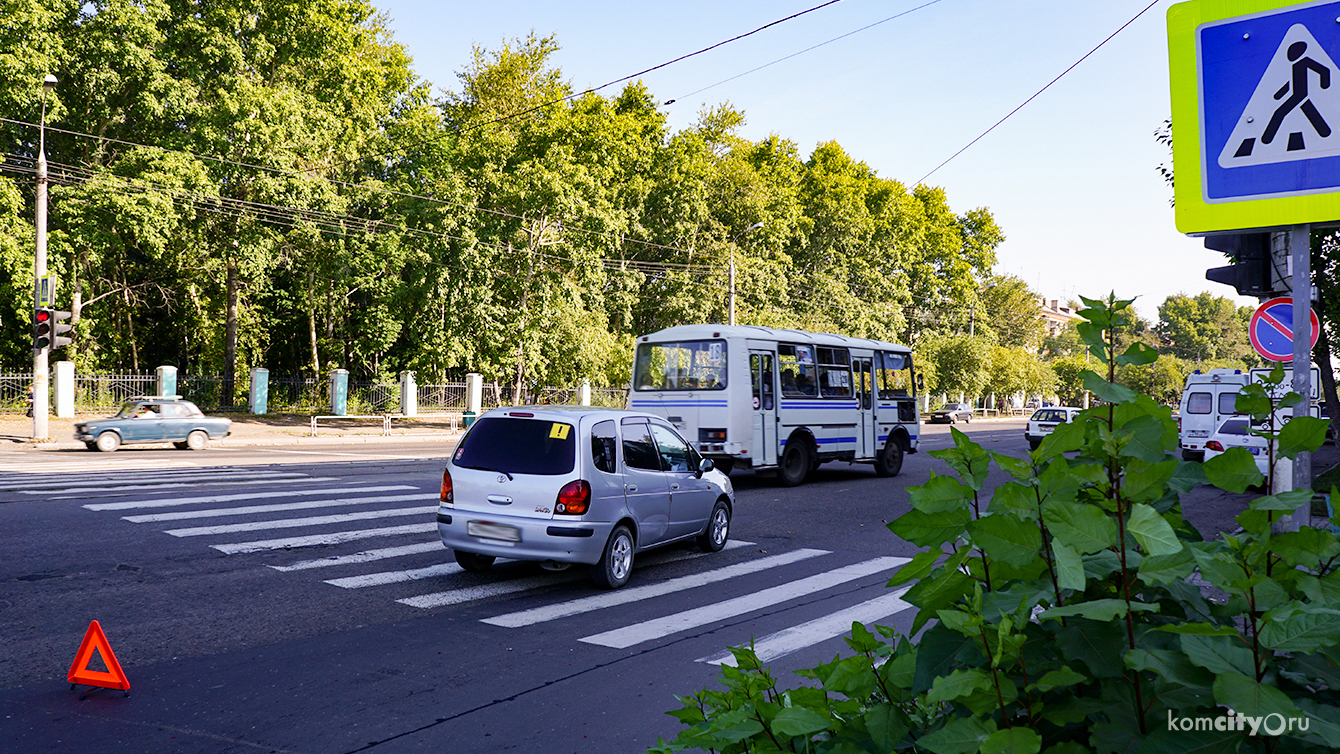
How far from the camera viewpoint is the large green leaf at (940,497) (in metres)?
1.66

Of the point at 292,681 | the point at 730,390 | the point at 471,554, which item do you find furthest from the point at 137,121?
the point at 292,681

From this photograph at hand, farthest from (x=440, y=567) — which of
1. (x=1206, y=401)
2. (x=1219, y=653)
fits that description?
(x=1206, y=401)

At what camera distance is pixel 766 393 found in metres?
17.2

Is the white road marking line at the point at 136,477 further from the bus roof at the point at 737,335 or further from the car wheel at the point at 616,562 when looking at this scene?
the car wheel at the point at 616,562

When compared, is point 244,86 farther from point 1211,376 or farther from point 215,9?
point 1211,376

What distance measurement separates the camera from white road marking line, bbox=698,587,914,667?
6.33 m

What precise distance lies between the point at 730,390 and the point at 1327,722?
15.4 meters

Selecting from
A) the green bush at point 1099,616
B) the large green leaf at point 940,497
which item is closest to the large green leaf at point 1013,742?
the green bush at point 1099,616

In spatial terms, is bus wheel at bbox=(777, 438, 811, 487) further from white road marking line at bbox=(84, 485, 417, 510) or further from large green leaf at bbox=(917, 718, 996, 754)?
large green leaf at bbox=(917, 718, 996, 754)

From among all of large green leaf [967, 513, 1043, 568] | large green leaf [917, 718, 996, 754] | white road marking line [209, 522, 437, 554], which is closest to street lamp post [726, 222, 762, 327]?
white road marking line [209, 522, 437, 554]

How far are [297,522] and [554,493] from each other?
4803mm

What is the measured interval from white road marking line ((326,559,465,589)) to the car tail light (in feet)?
5.08

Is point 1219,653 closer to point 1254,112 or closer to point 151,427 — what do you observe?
point 1254,112

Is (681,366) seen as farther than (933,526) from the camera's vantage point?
Yes
